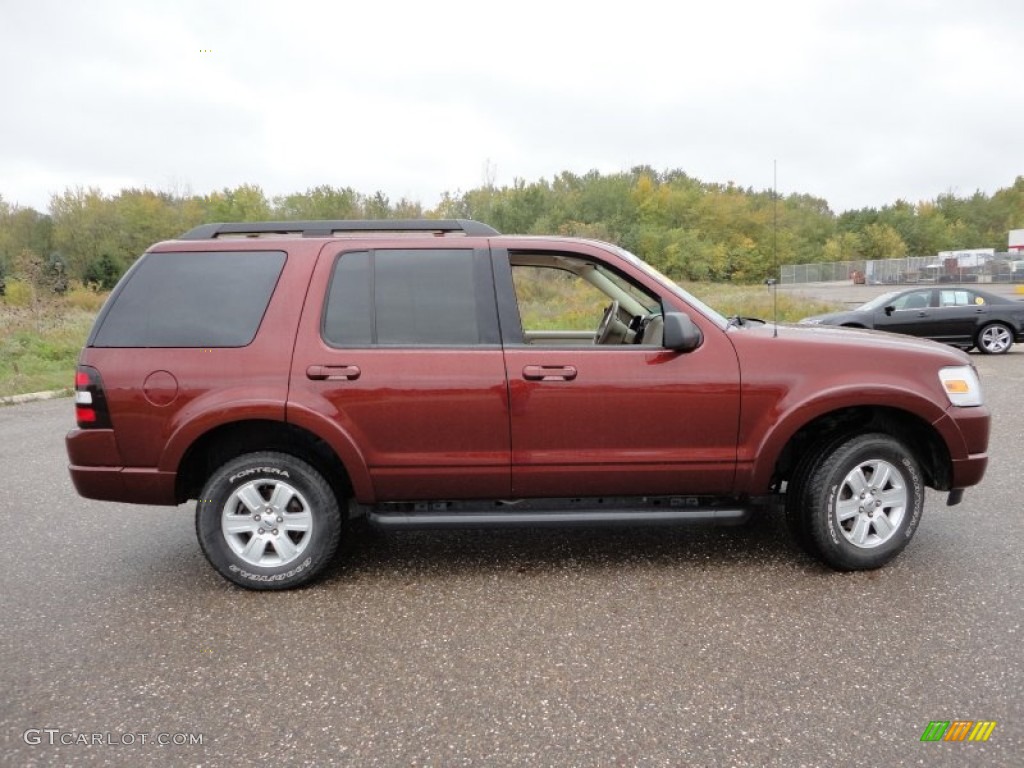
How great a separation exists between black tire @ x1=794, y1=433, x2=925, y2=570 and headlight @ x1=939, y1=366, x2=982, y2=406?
0.38m

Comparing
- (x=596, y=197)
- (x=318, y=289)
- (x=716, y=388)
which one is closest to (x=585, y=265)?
(x=716, y=388)

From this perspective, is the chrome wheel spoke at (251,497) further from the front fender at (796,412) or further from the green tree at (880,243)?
the green tree at (880,243)

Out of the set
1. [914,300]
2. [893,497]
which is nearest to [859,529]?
[893,497]

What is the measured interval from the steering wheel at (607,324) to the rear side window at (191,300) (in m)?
1.92

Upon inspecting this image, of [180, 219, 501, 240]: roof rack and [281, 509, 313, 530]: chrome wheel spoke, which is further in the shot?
[180, 219, 501, 240]: roof rack

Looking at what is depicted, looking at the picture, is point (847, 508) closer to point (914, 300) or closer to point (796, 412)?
point (796, 412)

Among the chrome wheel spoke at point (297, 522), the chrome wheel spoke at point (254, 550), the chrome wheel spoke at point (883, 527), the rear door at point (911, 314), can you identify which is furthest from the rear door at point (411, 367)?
the rear door at point (911, 314)

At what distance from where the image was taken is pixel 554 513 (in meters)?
3.71

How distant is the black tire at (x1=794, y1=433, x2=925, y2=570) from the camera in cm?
367

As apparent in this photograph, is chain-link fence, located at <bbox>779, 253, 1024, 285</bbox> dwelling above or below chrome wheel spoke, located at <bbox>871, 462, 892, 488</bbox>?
above

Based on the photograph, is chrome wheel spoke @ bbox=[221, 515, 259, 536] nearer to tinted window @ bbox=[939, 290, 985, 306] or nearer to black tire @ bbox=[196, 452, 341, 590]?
black tire @ bbox=[196, 452, 341, 590]

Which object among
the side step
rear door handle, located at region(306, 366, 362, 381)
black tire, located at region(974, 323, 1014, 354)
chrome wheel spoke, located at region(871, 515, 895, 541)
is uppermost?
rear door handle, located at region(306, 366, 362, 381)

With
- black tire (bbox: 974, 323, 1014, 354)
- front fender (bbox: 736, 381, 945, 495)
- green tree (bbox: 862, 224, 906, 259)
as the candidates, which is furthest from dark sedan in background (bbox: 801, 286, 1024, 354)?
green tree (bbox: 862, 224, 906, 259)

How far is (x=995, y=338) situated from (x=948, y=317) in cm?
102
